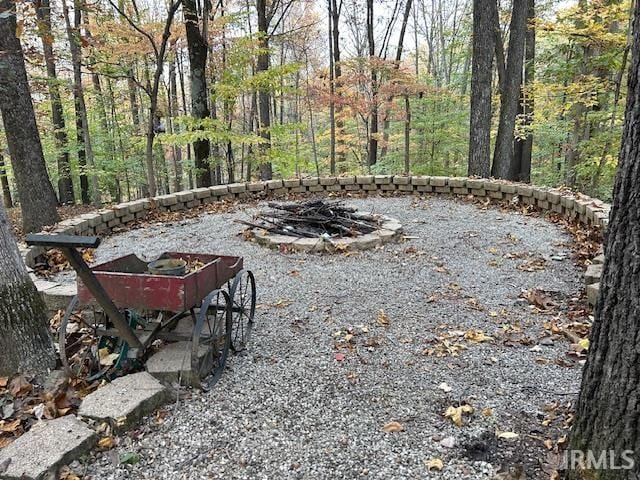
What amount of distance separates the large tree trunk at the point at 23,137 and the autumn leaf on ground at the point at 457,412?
Result: 5.51 meters

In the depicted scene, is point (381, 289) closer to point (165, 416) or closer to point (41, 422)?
point (165, 416)

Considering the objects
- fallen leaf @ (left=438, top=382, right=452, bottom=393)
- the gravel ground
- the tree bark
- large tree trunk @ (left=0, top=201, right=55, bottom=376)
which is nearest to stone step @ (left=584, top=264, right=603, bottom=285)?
the gravel ground

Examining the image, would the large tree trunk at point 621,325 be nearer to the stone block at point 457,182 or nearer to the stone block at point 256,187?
the stone block at point 457,182

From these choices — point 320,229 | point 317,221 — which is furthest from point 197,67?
point 320,229

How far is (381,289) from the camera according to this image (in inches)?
147

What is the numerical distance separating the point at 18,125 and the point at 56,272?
224 centimetres

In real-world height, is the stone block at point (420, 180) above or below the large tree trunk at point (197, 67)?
below

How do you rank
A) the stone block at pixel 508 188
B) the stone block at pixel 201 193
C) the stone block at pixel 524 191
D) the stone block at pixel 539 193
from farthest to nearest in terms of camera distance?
1. the stone block at pixel 201 193
2. the stone block at pixel 508 188
3. the stone block at pixel 524 191
4. the stone block at pixel 539 193

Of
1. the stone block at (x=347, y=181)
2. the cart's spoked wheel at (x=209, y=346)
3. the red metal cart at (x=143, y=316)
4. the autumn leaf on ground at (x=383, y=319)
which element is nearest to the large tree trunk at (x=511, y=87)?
the stone block at (x=347, y=181)

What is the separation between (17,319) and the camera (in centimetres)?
234

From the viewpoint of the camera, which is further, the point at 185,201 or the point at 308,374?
the point at 185,201

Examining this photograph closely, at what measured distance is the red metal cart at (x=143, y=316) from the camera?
7.51ft

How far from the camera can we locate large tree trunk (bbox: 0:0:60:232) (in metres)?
4.94

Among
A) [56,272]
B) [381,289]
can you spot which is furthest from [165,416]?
[56,272]
